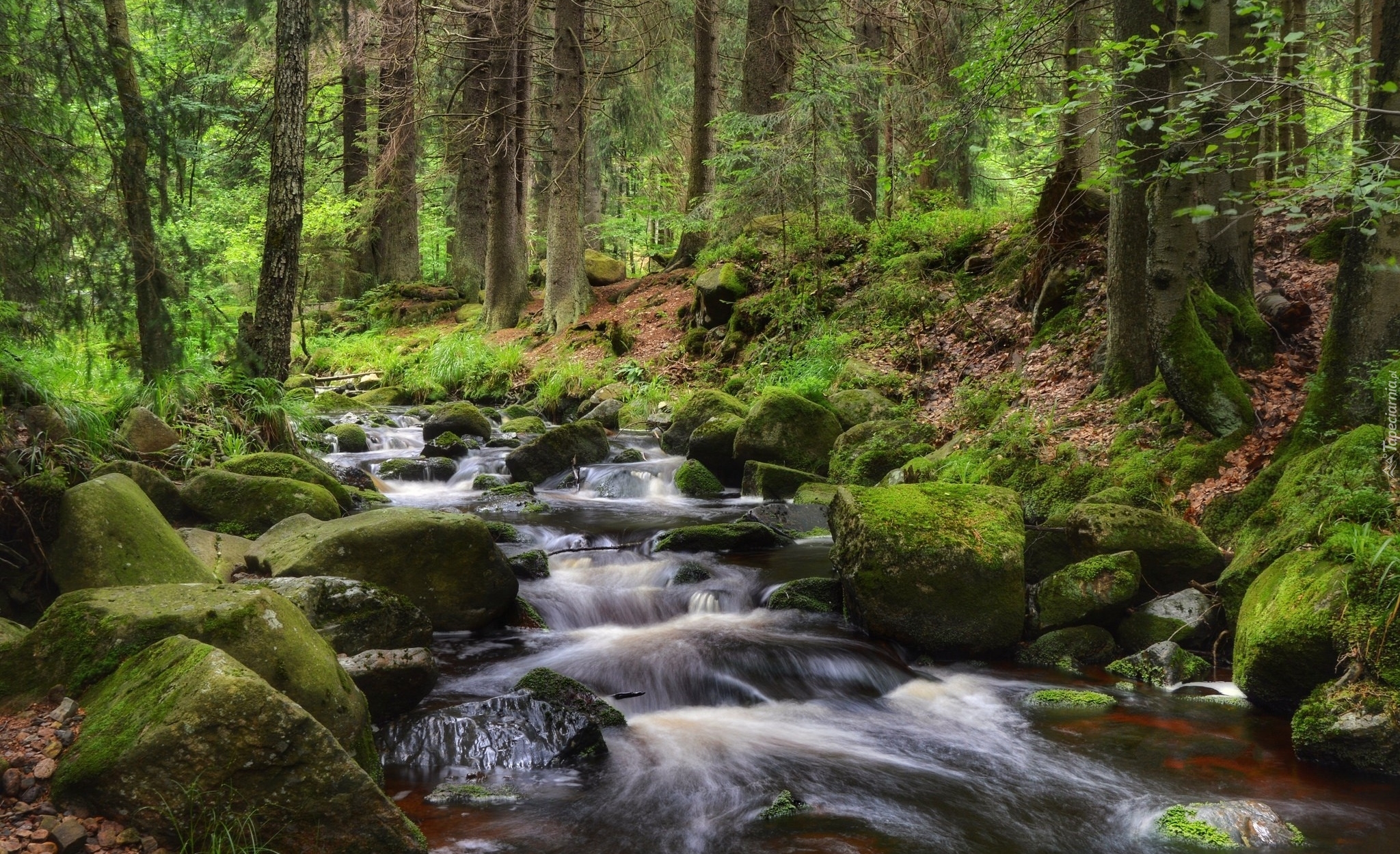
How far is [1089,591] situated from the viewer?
21.2 ft

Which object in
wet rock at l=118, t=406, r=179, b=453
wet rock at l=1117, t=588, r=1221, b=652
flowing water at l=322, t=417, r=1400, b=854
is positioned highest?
wet rock at l=118, t=406, r=179, b=453

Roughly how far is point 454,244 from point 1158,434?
74.2ft

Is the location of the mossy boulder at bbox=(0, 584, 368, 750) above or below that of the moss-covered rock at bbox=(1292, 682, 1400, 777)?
above

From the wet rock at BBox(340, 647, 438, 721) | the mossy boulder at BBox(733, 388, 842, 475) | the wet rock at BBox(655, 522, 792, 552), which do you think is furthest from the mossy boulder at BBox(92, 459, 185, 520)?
the mossy boulder at BBox(733, 388, 842, 475)

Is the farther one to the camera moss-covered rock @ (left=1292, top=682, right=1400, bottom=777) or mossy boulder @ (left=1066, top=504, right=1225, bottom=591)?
mossy boulder @ (left=1066, top=504, right=1225, bottom=591)

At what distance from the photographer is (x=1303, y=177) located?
4.57m

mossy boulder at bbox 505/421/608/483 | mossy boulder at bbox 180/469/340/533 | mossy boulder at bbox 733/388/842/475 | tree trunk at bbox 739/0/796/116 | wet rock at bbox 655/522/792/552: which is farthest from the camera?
tree trunk at bbox 739/0/796/116

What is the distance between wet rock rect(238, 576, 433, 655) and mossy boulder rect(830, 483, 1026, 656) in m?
3.24

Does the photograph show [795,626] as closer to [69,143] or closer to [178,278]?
[178,278]

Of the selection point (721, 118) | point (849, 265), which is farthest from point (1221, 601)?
point (721, 118)

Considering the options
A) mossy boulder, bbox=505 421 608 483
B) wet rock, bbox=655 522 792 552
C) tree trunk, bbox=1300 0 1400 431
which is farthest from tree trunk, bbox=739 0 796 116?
tree trunk, bbox=1300 0 1400 431

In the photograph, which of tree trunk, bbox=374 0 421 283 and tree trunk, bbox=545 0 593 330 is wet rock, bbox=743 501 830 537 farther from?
tree trunk, bbox=374 0 421 283

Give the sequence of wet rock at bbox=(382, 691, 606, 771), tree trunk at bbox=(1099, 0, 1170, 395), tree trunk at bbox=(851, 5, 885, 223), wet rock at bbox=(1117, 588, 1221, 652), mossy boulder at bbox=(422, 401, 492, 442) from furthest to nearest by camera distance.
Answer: tree trunk at bbox=(851, 5, 885, 223), mossy boulder at bbox=(422, 401, 492, 442), tree trunk at bbox=(1099, 0, 1170, 395), wet rock at bbox=(1117, 588, 1221, 652), wet rock at bbox=(382, 691, 606, 771)

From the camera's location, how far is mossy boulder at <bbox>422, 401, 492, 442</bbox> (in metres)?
14.4
